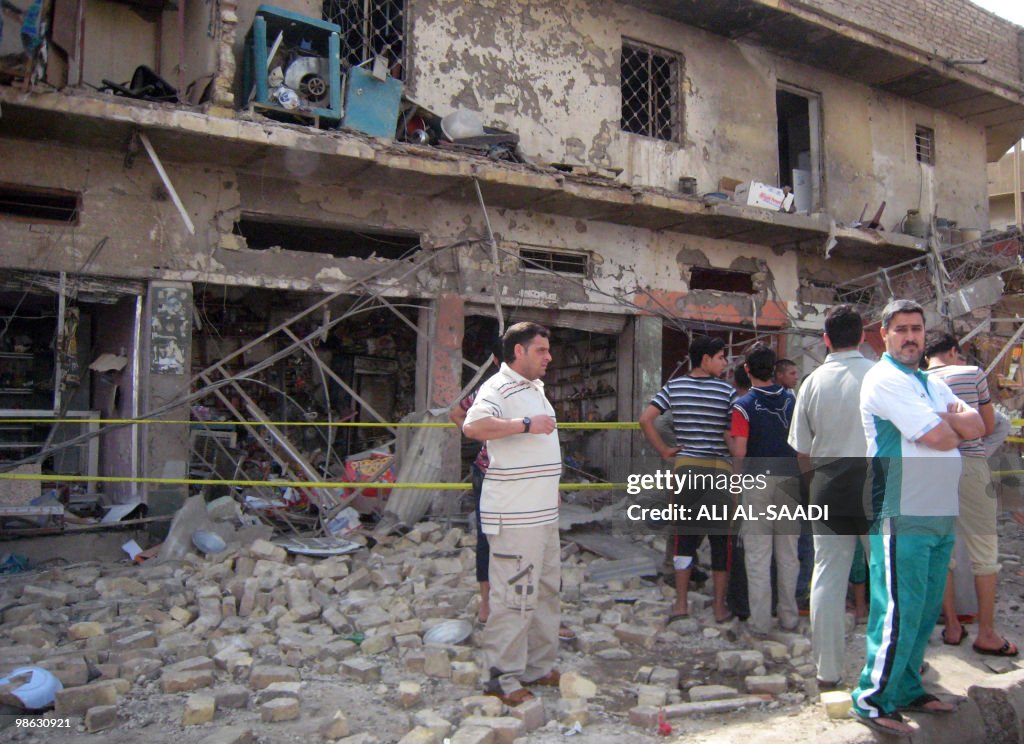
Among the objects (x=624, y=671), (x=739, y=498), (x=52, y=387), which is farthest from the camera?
(x=52, y=387)

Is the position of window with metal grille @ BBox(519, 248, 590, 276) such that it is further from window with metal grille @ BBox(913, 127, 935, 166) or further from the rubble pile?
window with metal grille @ BBox(913, 127, 935, 166)

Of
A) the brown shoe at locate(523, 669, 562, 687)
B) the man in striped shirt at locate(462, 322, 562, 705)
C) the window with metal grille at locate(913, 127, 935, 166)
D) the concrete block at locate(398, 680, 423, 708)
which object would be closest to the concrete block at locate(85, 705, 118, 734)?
the concrete block at locate(398, 680, 423, 708)

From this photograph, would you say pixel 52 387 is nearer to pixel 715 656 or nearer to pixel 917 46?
pixel 715 656

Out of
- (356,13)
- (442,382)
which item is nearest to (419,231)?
(442,382)

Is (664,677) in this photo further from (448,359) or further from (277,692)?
(448,359)

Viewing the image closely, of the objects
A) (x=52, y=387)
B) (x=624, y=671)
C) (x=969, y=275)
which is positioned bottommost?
(x=624, y=671)

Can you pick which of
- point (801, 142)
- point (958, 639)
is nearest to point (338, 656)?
point (958, 639)

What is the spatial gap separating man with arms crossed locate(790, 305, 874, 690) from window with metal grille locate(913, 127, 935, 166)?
1181cm

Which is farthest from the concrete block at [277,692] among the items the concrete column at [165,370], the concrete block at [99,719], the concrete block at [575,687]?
the concrete column at [165,370]

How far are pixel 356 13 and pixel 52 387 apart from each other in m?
5.26

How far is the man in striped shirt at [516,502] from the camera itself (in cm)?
385

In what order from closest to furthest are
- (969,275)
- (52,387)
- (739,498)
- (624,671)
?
(624,671) → (739,498) → (52,387) → (969,275)

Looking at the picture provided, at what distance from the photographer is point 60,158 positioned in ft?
26.2

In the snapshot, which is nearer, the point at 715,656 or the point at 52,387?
the point at 715,656
